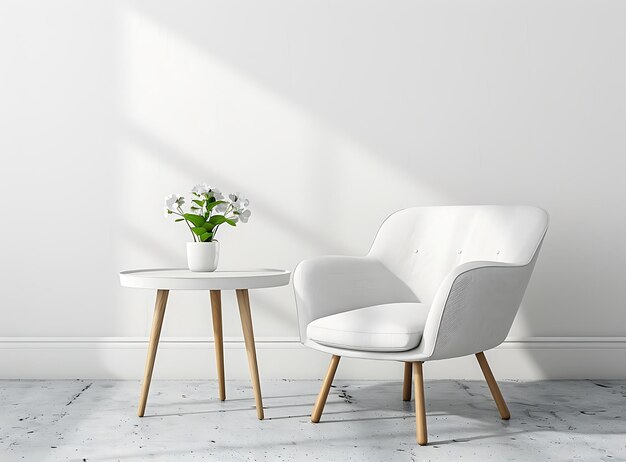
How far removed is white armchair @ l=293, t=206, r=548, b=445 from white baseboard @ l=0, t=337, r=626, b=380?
0.46 meters

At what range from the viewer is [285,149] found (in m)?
3.07

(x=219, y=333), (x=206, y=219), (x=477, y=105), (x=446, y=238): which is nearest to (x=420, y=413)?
(x=446, y=238)

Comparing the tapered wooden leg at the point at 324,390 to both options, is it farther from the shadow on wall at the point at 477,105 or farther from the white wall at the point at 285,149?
the shadow on wall at the point at 477,105

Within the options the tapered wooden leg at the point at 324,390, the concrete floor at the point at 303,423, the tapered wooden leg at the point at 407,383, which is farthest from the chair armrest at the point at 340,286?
the concrete floor at the point at 303,423

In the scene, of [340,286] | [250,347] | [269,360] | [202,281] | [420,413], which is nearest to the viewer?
[420,413]

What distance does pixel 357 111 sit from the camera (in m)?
3.06

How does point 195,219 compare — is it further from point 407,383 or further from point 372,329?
point 407,383

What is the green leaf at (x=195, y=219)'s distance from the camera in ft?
8.27

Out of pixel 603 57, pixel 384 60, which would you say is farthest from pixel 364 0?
pixel 603 57

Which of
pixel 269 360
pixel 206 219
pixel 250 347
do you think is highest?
pixel 206 219

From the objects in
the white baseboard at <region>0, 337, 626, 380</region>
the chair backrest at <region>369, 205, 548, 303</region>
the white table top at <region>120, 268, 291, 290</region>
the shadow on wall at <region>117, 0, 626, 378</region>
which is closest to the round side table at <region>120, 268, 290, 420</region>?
the white table top at <region>120, 268, 291, 290</region>

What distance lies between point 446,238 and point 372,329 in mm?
626

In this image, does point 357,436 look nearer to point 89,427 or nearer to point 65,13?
point 89,427

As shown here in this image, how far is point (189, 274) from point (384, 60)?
1.31m
